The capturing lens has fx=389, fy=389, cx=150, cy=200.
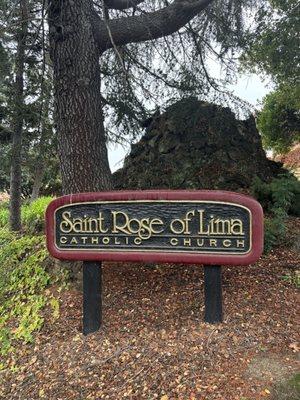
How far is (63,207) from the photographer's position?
3863mm

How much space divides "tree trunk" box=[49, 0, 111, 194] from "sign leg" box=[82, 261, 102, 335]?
110 centimetres

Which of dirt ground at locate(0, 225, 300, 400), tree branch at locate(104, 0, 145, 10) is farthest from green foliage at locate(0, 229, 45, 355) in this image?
tree branch at locate(104, 0, 145, 10)

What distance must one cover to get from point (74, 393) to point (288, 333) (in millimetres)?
1954

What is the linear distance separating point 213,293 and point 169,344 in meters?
0.61

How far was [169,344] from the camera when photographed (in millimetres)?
3498

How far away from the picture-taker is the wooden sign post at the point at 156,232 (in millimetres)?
3387

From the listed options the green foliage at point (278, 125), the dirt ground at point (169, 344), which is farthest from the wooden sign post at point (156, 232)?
the green foliage at point (278, 125)

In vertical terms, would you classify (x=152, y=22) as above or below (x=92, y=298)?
above

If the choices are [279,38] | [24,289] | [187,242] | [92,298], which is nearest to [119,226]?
[187,242]

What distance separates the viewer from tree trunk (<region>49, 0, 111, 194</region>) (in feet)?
14.7

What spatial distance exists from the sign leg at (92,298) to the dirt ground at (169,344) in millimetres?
113

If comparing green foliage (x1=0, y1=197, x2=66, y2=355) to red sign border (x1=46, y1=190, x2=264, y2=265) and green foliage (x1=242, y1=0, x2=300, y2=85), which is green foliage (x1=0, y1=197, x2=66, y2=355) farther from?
green foliage (x1=242, y1=0, x2=300, y2=85)

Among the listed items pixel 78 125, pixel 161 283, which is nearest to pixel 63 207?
pixel 78 125

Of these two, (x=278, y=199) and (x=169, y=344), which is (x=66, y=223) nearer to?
(x=169, y=344)
